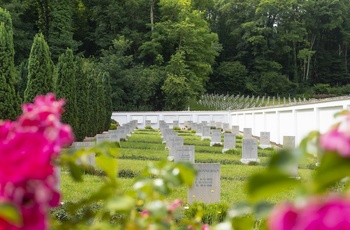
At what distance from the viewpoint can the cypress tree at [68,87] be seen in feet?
59.7

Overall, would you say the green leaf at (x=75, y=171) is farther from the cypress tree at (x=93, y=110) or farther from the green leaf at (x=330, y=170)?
the cypress tree at (x=93, y=110)

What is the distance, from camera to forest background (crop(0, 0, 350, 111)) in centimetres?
4106

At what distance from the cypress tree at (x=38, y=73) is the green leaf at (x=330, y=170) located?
16.0 m

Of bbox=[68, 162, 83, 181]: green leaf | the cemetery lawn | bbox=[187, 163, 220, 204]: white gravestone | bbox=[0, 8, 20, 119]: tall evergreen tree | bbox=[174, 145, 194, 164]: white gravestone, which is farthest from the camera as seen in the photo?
bbox=[0, 8, 20, 119]: tall evergreen tree

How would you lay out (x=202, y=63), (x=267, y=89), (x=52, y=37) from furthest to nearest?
(x=267, y=89) < (x=202, y=63) < (x=52, y=37)

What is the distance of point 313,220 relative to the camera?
567 millimetres

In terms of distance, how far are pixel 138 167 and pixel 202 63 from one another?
114 ft

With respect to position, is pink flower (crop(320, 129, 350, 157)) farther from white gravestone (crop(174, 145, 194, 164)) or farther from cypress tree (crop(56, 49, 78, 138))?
Answer: cypress tree (crop(56, 49, 78, 138))

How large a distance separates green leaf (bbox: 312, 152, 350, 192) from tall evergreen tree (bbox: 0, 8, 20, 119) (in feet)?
43.8

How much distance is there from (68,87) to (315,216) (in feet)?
62.0

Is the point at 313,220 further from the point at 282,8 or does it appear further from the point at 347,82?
the point at 347,82

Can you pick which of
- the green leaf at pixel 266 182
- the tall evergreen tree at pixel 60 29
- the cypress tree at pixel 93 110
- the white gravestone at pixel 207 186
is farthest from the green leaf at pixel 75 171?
the tall evergreen tree at pixel 60 29

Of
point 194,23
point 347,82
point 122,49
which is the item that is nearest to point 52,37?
point 122,49

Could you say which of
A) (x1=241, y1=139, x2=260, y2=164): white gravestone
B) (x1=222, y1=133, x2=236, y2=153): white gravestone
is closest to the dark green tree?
(x1=222, y1=133, x2=236, y2=153): white gravestone
